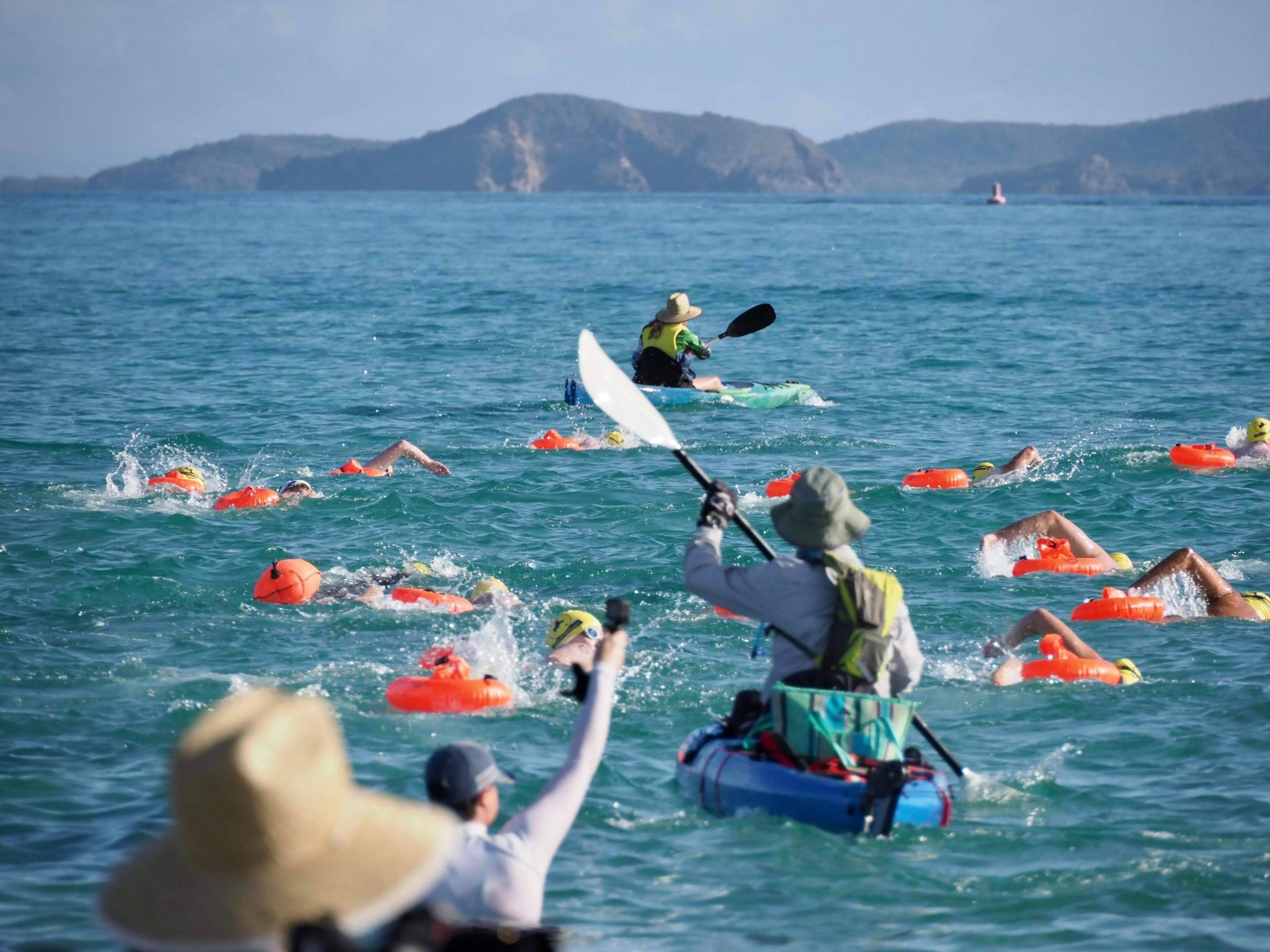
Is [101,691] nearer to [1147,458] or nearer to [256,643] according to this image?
[256,643]

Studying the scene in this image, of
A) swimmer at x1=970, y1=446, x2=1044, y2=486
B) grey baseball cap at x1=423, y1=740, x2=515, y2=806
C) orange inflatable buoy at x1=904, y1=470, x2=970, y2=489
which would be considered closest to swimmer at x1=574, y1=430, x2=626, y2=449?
orange inflatable buoy at x1=904, y1=470, x2=970, y2=489

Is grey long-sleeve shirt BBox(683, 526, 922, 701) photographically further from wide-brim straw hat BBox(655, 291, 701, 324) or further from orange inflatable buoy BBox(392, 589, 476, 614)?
wide-brim straw hat BBox(655, 291, 701, 324)

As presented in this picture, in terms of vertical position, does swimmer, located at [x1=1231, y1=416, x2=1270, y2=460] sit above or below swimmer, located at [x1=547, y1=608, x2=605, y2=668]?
above

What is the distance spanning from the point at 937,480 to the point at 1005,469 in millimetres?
1051

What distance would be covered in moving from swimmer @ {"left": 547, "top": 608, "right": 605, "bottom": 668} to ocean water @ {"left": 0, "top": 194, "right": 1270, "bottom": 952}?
23 cm

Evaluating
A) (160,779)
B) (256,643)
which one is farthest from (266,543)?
(160,779)

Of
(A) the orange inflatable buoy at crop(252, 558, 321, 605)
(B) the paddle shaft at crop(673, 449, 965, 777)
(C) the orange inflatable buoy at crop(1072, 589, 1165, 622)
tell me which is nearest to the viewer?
(B) the paddle shaft at crop(673, 449, 965, 777)

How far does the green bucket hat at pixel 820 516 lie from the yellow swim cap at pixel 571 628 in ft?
11.4

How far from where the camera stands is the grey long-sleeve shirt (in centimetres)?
→ 598

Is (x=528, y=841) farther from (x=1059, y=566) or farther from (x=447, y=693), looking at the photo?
(x=1059, y=566)

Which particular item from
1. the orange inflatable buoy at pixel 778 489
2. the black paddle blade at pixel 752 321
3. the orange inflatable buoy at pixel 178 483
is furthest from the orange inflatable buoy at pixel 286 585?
the black paddle blade at pixel 752 321

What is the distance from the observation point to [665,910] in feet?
20.7

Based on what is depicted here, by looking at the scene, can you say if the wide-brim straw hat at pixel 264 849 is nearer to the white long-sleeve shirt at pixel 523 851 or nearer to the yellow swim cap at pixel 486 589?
the white long-sleeve shirt at pixel 523 851

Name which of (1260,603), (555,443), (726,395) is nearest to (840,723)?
(1260,603)
